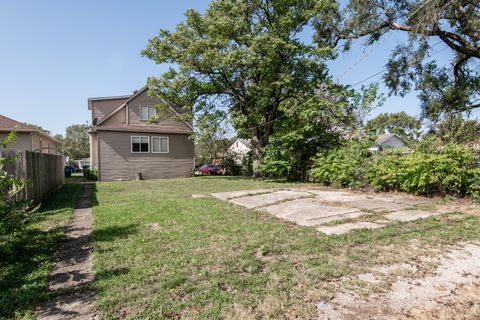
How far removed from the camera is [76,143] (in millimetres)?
69375

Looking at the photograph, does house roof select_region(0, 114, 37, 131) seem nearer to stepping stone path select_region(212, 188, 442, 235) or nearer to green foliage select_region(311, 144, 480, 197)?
stepping stone path select_region(212, 188, 442, 235)

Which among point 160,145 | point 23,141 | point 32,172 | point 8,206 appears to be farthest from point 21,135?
point 8,206

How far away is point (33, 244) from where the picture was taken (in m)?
4.39

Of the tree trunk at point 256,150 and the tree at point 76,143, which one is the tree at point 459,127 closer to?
the tree trunk at point 256,150

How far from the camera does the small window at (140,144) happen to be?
59.9 ft

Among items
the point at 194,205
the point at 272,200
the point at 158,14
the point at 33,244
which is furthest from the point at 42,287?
the point at 158,14

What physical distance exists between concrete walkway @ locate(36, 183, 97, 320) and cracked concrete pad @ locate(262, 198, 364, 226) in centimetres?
366

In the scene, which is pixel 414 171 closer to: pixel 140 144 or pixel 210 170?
pixel 140 144

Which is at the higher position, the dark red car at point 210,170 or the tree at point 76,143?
the tree at point 76,143

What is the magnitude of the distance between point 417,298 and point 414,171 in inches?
263

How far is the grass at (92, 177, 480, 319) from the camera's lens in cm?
253

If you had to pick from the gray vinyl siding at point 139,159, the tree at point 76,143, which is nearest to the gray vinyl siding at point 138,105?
the gray vinyl siding at point 139,159

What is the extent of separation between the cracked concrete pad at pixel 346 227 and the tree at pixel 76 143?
6580cm

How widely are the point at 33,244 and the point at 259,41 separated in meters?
13.3
